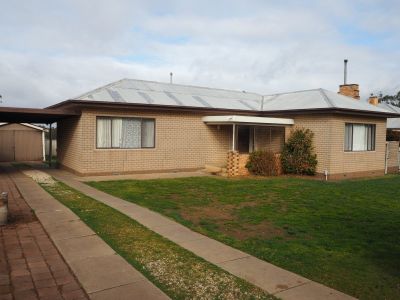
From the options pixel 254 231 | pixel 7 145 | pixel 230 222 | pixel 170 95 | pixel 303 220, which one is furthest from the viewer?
pixel 7 145

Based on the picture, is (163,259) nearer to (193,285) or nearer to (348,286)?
(193,285)

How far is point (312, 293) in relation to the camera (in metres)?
4.43

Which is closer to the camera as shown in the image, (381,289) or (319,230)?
(381,289)

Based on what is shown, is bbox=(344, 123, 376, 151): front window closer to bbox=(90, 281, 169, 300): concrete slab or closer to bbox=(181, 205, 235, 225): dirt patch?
bbox=(181, 205, 235, 225): dirt patch

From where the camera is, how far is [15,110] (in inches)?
592

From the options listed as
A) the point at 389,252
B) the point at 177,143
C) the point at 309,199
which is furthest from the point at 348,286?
the point at 177,143

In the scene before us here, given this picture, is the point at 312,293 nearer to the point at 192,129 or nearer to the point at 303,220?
the point at 303,220

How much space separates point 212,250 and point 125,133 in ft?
36.0

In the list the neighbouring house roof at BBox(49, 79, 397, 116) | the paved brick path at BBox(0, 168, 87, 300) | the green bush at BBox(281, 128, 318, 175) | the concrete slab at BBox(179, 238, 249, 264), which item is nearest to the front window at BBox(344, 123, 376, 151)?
the neighbouring house roof at BBox(49, 79, 397, 116)

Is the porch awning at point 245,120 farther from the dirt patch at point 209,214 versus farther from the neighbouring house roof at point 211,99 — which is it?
the dirt patch at point 209,214

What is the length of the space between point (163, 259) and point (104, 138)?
36.2ft

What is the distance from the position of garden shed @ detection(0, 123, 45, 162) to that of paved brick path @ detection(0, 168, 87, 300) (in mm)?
20072

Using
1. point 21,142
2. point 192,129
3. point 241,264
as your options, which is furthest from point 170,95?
point 241,264

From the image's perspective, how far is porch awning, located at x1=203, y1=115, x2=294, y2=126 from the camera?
16719 mm
